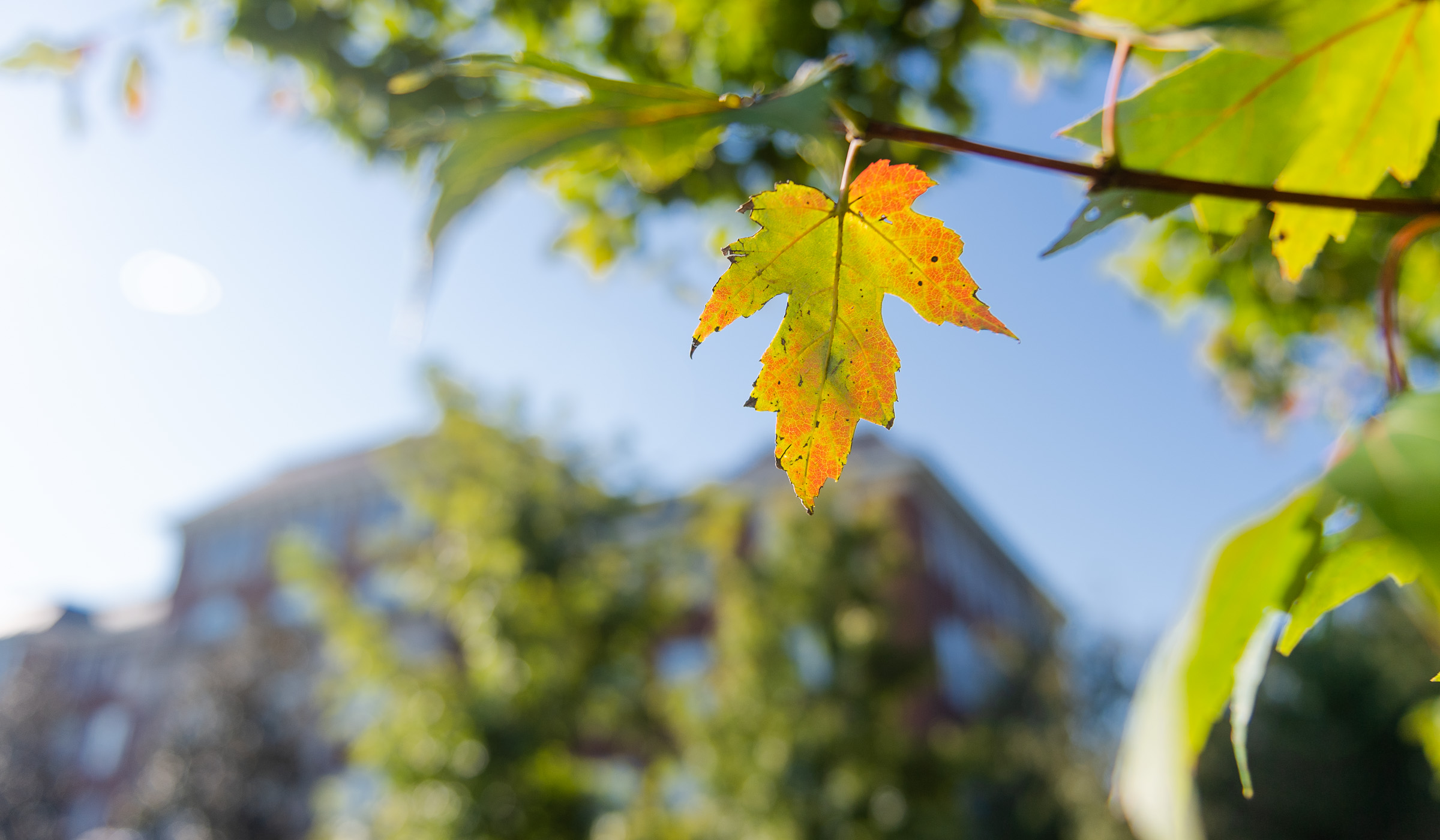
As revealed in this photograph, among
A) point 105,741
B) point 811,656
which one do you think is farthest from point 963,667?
point 105,741

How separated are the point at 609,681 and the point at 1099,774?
13563 millimetres

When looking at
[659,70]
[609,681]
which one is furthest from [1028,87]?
[609,681]

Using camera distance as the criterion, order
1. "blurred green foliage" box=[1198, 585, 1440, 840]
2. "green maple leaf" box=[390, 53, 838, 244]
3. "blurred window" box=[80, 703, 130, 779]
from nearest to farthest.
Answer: "green maple leaf" box=[390, 53, 838, 244], "blurred green foliage" box=[1198, 585, 1440, 840], "blurred window" box=[80, 703, 130, 779]

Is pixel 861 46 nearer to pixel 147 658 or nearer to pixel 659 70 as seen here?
pixel 659 70

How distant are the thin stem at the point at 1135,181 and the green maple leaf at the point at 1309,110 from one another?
57mm

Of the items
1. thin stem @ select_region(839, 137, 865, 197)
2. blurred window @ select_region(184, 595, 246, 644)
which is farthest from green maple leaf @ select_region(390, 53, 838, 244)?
blurred window @ select_region(184, 595, 246, 644)

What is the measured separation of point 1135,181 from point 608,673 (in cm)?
1016

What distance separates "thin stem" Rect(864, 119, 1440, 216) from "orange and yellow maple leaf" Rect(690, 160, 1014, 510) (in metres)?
0.02

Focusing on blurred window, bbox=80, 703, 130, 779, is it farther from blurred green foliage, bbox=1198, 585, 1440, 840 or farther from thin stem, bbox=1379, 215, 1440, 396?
thin stem, bbox=1379, 215, 1440, 396

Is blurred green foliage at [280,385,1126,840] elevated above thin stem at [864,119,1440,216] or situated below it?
above

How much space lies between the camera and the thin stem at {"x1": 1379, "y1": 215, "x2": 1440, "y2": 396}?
1.79ft

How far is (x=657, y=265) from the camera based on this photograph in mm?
3322

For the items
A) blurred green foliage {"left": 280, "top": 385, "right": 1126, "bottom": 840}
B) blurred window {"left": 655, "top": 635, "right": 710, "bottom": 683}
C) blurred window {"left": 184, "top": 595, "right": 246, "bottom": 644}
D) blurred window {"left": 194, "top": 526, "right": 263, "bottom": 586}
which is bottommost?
blurred green foliage {"left": 280, "top": 385, "right": 1126, "bottom": 840}

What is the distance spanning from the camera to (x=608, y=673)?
10.1m
